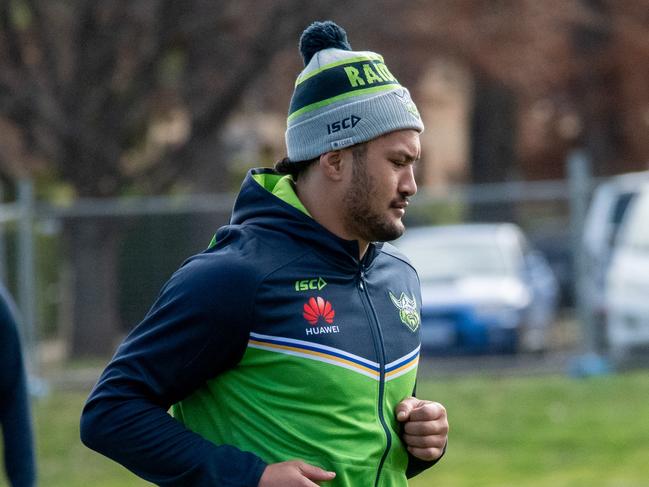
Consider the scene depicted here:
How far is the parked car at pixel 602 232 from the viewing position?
508 inches

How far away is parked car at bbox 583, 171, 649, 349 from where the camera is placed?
1289cm

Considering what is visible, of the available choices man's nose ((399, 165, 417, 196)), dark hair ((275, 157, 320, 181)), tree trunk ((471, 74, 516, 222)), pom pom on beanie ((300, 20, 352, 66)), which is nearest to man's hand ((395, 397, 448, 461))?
man's nose ((399, 165, 417, 196))

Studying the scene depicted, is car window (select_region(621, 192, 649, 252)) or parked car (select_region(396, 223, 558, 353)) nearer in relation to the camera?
car window (select_region(621, 192, 649, 252))

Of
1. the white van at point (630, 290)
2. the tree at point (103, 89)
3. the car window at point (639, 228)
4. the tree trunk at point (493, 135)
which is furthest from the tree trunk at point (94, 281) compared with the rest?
the tree trunk at point (493, 135)

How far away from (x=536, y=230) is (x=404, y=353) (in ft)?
44.9

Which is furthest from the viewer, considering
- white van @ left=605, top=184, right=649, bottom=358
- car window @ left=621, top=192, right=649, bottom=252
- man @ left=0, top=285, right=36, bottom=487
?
car window @ left=621, top=192, right=649, bottom=252

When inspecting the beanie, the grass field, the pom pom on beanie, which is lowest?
→ the grass field

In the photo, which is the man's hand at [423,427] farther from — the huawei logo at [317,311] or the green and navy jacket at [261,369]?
the huawei logo at [317,311]

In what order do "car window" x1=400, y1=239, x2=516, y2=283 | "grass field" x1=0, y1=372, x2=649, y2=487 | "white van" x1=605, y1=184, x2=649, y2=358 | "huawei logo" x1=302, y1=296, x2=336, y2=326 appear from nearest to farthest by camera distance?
"huawei logo" x1=302, y1=296, x2=336, y2=326
"grass field" x1=0, y1=372, x2=649, y2=487
"white van" x1=605, y1=184, x2=649, y2=358
"car window" x1=400, y1=239, x2=516, y2=283

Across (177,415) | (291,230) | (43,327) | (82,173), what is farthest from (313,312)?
(82,173)

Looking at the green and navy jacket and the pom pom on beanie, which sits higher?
the pom pom on beanie

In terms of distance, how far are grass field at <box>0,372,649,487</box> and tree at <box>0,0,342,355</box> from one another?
5.06 ft

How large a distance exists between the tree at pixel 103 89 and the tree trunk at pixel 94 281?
0.5 inches

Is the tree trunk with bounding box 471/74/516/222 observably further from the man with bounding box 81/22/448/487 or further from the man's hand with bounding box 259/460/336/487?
the man's hand with bounding box 259/460/336/487
